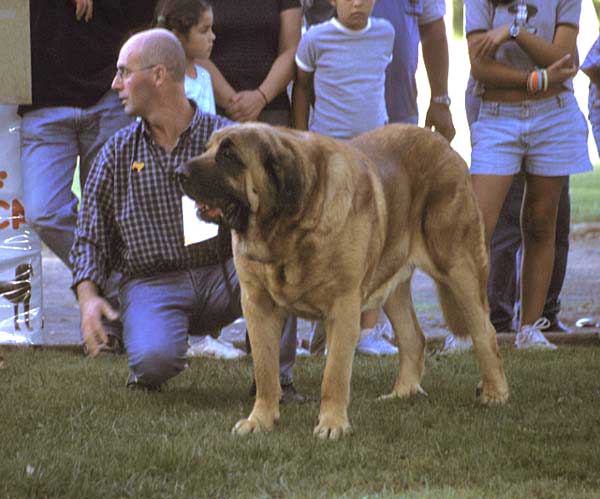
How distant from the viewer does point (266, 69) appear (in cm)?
725

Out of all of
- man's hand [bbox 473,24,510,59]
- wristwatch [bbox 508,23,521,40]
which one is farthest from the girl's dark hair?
wristwatch [bbox 508,23,521,40]

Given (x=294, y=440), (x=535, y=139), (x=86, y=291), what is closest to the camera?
(x=294, y=440)

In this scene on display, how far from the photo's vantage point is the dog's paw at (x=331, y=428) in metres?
4.94

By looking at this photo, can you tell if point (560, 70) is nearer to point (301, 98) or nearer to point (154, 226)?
point (301, 98)

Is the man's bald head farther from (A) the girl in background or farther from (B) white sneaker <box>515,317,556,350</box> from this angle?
(B) white sneaker <box>515,317,556,350</box>

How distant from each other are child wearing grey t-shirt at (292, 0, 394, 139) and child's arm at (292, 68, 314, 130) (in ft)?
0.25

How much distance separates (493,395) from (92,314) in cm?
187

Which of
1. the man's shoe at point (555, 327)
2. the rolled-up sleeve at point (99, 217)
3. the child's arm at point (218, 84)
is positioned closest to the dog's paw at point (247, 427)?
the rolled-up sleeve at point (99, 217)

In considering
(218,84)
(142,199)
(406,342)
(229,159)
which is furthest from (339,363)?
(218,84)

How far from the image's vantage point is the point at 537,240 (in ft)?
24.5

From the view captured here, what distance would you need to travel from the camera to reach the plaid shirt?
19.7 feet

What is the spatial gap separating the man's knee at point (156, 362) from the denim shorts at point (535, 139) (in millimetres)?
2382

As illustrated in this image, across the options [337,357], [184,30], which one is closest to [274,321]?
[337,357]

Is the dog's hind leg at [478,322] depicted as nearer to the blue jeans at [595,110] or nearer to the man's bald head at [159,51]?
the man's bald head at [159,51]
